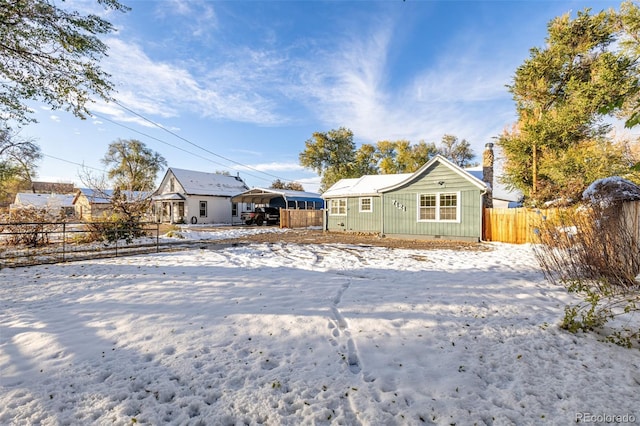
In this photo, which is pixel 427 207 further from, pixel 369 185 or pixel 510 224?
pixel 369 185

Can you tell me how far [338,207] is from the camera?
18469mm

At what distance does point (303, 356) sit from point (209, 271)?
449cm

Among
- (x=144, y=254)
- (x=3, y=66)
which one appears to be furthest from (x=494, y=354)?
(x=3, y=66)

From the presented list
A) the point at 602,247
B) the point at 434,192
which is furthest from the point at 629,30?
the point at 602,247

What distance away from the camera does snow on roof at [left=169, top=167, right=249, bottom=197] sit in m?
26.7

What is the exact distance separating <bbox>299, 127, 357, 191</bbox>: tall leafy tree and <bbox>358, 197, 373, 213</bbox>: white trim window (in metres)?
19.2

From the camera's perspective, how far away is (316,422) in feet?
A: 6.64

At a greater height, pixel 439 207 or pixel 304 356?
pixel 439 207

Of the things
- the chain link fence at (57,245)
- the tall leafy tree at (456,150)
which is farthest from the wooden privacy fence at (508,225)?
the tall leafy tree at (456,150)

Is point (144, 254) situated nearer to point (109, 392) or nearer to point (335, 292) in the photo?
point (335, 292)

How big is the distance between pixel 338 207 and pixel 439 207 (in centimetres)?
666

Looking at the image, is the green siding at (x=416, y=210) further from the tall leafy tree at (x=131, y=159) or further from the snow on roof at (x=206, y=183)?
the tall leafy tree at (x=131, y=159)

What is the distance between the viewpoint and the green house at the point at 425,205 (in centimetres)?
1278

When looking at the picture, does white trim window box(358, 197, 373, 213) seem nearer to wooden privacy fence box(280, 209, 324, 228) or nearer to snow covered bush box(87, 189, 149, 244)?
wooden privacy fence box(280, 209, 324, 228)
